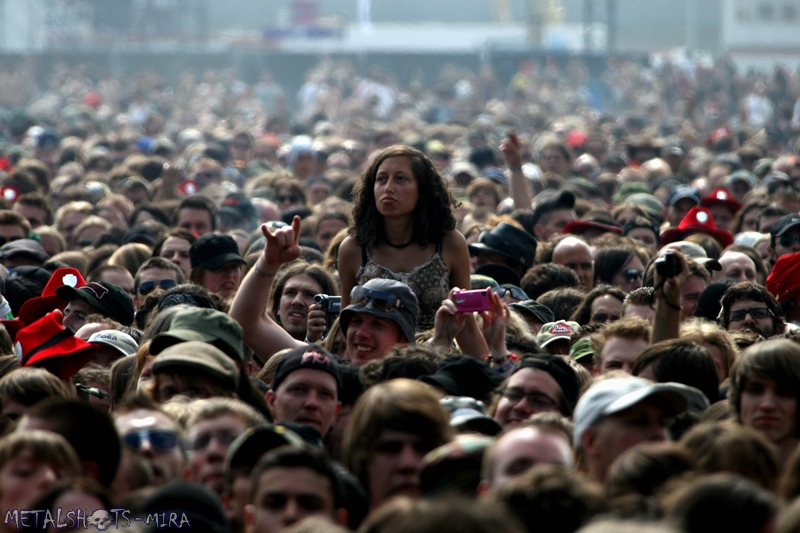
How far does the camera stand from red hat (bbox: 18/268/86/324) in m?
7.45

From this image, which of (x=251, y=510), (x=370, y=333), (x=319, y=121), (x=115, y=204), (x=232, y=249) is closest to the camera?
(x=251, y=510)

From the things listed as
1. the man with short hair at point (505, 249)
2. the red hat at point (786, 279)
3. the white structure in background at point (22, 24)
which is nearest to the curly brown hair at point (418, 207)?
the man with short hair at point (505, 249)

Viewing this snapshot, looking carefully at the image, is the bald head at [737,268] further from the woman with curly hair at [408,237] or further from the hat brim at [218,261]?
the hat brim at [218,261]

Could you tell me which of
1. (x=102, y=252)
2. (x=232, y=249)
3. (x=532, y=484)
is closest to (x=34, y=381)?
(x=532, y=484)

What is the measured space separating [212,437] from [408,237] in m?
2.55

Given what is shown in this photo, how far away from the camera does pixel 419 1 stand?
194ft

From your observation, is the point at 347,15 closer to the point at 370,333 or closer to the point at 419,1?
the point at 419,1

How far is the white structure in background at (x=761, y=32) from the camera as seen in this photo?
3975 cm

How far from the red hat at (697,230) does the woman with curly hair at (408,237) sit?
3.82m

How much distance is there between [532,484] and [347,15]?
58675mm

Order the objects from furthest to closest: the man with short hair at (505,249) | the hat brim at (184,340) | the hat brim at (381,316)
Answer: the man with short hair at (505,249), the hat brim at (381,316), the hat brim at (184,340)

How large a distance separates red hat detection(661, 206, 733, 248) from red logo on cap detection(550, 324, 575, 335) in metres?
3.58

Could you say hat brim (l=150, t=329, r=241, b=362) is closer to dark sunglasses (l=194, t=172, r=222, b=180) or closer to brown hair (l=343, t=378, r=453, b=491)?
brown hair (l=343, t=378, r=453, b=491)

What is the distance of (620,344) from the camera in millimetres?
6086
